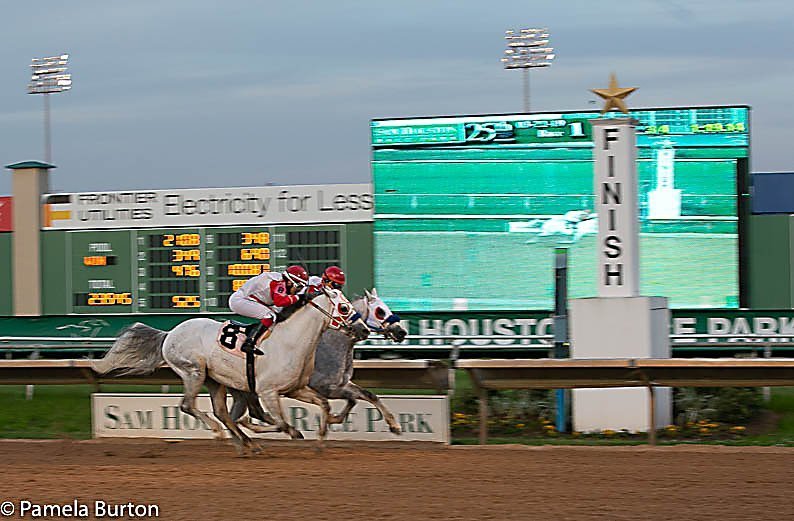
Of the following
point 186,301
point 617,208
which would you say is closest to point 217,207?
point 186,301

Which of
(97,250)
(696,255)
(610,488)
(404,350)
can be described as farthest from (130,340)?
(97,250)

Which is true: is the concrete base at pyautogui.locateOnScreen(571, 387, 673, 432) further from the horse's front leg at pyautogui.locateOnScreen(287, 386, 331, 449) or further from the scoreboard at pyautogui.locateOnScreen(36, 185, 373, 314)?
the scoreboard at pyautogui.locateOnScreen(36, 185, 373, 314)

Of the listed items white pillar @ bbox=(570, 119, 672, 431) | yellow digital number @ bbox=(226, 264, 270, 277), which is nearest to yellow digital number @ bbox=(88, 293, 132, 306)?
yellow digital number @ bbox=(226, 264, 270, 277)

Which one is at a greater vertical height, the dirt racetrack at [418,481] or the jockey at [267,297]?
the jockey at [267,297]

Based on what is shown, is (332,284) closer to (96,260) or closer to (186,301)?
(186,301)

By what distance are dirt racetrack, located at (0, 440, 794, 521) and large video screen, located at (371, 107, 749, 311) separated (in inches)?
318

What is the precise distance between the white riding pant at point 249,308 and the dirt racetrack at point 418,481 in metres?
1.09

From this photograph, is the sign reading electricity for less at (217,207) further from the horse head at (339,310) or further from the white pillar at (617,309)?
the horse head at (339,310)

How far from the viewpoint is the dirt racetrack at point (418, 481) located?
6383 mm

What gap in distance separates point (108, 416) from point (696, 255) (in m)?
9.39

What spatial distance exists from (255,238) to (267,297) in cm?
1113

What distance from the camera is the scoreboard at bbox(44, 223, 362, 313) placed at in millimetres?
20312

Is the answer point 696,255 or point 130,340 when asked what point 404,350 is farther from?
point 130,340

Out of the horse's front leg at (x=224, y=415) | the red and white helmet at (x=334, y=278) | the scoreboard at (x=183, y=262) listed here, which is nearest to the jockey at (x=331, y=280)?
the red and white helmet at (x=334, y=278)
